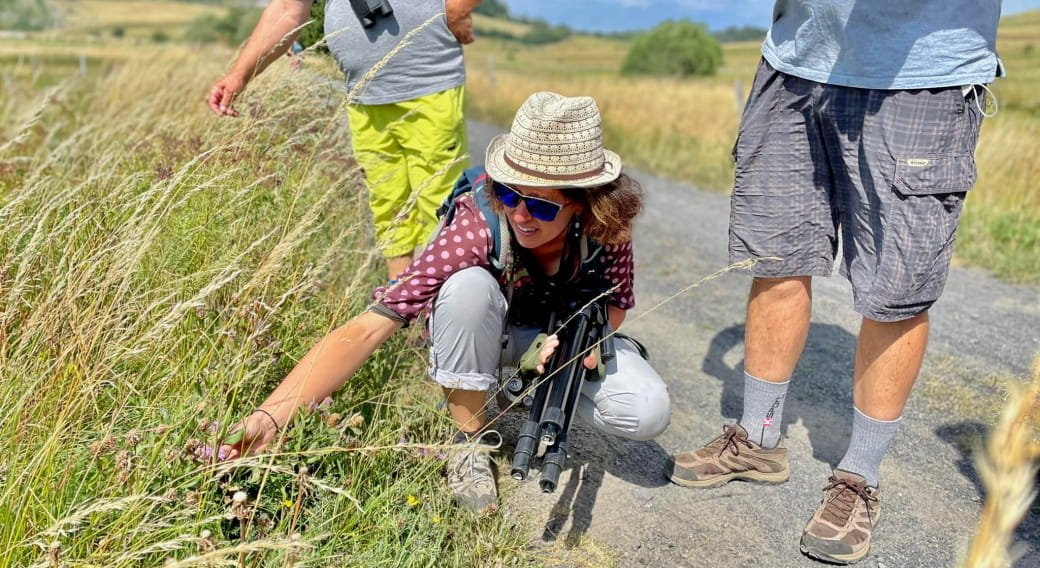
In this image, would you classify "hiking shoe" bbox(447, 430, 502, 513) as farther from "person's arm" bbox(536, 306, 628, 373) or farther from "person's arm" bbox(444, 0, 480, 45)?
"person's arm" bbox(444, 0, 480, 45)

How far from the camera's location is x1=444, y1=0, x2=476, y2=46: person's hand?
3.10m

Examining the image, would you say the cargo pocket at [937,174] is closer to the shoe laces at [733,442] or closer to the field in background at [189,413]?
the shoe laces at [733,442]

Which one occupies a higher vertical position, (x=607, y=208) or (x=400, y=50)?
(x=400, y=50)

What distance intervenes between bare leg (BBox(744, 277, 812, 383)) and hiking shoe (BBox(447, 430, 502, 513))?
926 millimetres

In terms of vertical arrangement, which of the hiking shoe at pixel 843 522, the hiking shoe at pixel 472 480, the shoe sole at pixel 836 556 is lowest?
the shoe sole at pixel 836 556

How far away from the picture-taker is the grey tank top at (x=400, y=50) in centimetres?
309

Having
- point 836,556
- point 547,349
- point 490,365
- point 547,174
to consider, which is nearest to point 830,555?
point 836,556

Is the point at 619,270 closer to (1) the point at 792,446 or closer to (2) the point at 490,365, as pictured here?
(2) the point at 490,365

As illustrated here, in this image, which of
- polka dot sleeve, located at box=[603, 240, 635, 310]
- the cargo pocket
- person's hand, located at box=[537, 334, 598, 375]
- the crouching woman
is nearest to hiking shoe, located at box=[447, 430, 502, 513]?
the crouching woman

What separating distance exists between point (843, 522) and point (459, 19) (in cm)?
230

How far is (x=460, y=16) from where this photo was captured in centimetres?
313

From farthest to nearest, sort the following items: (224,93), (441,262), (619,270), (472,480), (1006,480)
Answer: (224,93) < (619,270) < (472,480) < (441,262) < (1006,480)

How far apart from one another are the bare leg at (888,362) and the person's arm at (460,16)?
190cm

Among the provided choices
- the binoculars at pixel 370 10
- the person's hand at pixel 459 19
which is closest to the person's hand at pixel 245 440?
the binoculars at pixel 370 10
